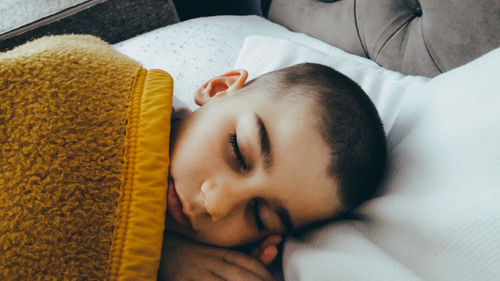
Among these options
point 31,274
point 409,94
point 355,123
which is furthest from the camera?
point 409,94

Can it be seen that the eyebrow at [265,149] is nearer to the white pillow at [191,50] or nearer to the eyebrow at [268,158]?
the eyebrow at [268,158]

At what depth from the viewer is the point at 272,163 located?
520 mm

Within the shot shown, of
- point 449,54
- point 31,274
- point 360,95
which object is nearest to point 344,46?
point 449,54

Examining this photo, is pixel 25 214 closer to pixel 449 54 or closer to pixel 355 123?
pixel 355 123

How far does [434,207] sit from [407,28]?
0.63 metres

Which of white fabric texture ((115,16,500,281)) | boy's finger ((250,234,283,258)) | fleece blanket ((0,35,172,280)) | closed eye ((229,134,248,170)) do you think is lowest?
boy's finger ((250,234,283,258))

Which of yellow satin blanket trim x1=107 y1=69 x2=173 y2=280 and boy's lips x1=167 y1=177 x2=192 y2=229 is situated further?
boy's lips x1=167 y1=177 x2=192 y2=229

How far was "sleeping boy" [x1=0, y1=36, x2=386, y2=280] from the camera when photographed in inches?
16.4

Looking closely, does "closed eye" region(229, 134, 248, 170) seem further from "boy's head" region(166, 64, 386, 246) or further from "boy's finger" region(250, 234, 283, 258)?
"boy's finger" region(250, 234, 283, 258)

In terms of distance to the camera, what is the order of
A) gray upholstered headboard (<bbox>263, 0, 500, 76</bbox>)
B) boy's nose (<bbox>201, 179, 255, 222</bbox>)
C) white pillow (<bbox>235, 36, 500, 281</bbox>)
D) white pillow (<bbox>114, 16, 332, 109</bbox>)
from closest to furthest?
white pillow (<bbox>235, 36, 500, 281</bbox>), boy's nose (<bbox>201, 179, 255, 222</bbox>), gray upholstered headboard (<bbox>263, 0, 500, 76</bbox>), white pillow (<bbox>114, 16, 332, 109</bbox>)

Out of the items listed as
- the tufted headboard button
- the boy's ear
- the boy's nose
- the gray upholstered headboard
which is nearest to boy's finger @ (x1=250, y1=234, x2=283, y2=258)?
the boy's nose

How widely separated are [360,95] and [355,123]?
9 centimetres

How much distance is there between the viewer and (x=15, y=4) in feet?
3.22

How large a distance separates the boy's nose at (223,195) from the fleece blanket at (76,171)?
72 mm
